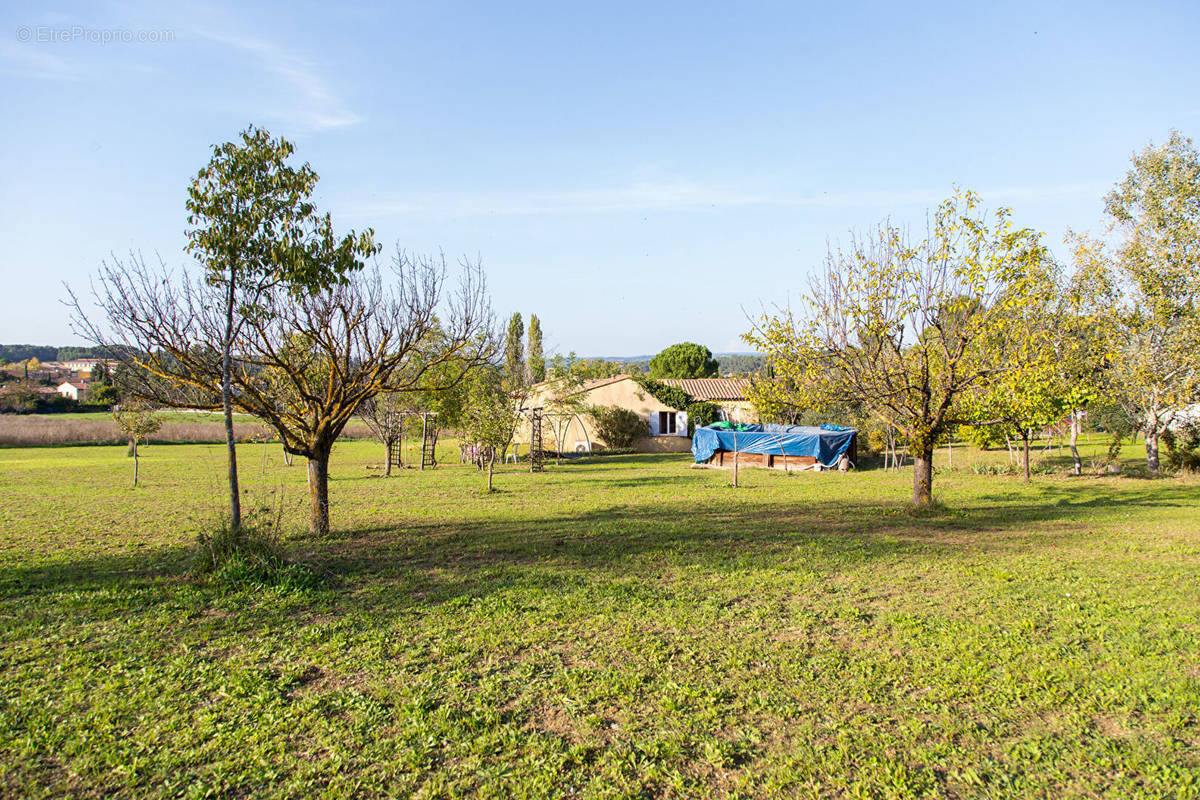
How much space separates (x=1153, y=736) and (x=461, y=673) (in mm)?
4486

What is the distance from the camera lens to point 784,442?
25.5 m

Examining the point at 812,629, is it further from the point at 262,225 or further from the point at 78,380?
the point at 78,380

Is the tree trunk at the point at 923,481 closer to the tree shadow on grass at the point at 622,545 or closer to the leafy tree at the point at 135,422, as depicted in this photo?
the tree shadow on grass at the point at 622,545

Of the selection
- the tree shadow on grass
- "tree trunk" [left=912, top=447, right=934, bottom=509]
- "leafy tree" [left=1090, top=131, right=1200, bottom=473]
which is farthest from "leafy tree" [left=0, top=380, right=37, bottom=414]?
"leafy tree" [left=1090, top=131, right=1200, bottom=473]

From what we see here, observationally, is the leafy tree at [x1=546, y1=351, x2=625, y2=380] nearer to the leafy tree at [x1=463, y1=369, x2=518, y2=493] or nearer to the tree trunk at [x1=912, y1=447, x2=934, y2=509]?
the leafy tree at [x1=463, y1=369, x2=518, y2=493]

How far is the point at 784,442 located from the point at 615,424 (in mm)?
11581

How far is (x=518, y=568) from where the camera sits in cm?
864

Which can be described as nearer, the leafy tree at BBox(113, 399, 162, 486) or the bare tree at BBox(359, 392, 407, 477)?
the leafy tree at BBox(113, 399, 162, 486)

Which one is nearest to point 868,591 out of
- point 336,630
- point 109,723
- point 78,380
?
point 336,630

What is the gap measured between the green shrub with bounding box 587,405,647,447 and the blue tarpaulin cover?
27.4 ft

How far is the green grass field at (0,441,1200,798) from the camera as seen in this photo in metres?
3.85

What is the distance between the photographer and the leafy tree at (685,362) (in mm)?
67250

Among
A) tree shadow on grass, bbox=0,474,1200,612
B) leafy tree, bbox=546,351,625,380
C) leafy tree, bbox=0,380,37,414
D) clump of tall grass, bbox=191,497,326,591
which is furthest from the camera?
leafy tree, bbox=0,380,37,414

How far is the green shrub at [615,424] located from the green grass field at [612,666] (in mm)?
23711
